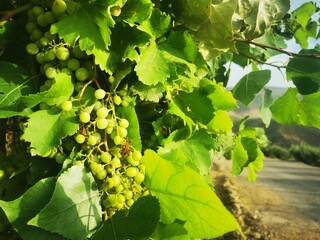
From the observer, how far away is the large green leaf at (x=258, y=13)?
86cm

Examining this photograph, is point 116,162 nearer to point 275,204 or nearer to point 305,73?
point 305,73

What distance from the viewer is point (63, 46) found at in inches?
26.0

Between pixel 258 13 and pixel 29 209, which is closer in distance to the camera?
pixel 29 209

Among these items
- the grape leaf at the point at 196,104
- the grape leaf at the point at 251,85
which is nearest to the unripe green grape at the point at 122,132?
the grape leaf at the point at 196,104

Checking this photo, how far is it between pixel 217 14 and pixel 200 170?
0.35 meters

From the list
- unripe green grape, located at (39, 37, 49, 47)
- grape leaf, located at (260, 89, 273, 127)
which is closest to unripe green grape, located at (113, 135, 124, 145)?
unripe green grape, located at (39, 37, 49, 47)

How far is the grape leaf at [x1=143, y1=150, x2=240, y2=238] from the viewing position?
58 centimetres

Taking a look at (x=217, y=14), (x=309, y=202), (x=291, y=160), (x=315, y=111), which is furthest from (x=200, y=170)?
(x=291, y=160)

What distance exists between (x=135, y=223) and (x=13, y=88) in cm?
33

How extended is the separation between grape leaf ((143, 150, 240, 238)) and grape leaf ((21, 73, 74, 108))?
180 millimetres

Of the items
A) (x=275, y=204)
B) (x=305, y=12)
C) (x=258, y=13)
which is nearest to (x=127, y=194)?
(x=258, y=13)

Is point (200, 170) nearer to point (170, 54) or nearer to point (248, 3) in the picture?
point (170, 54)

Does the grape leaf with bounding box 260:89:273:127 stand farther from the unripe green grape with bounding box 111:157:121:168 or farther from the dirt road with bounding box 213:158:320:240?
the dirt road with bounding box 213:158:320:240

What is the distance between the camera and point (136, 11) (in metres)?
0.66
